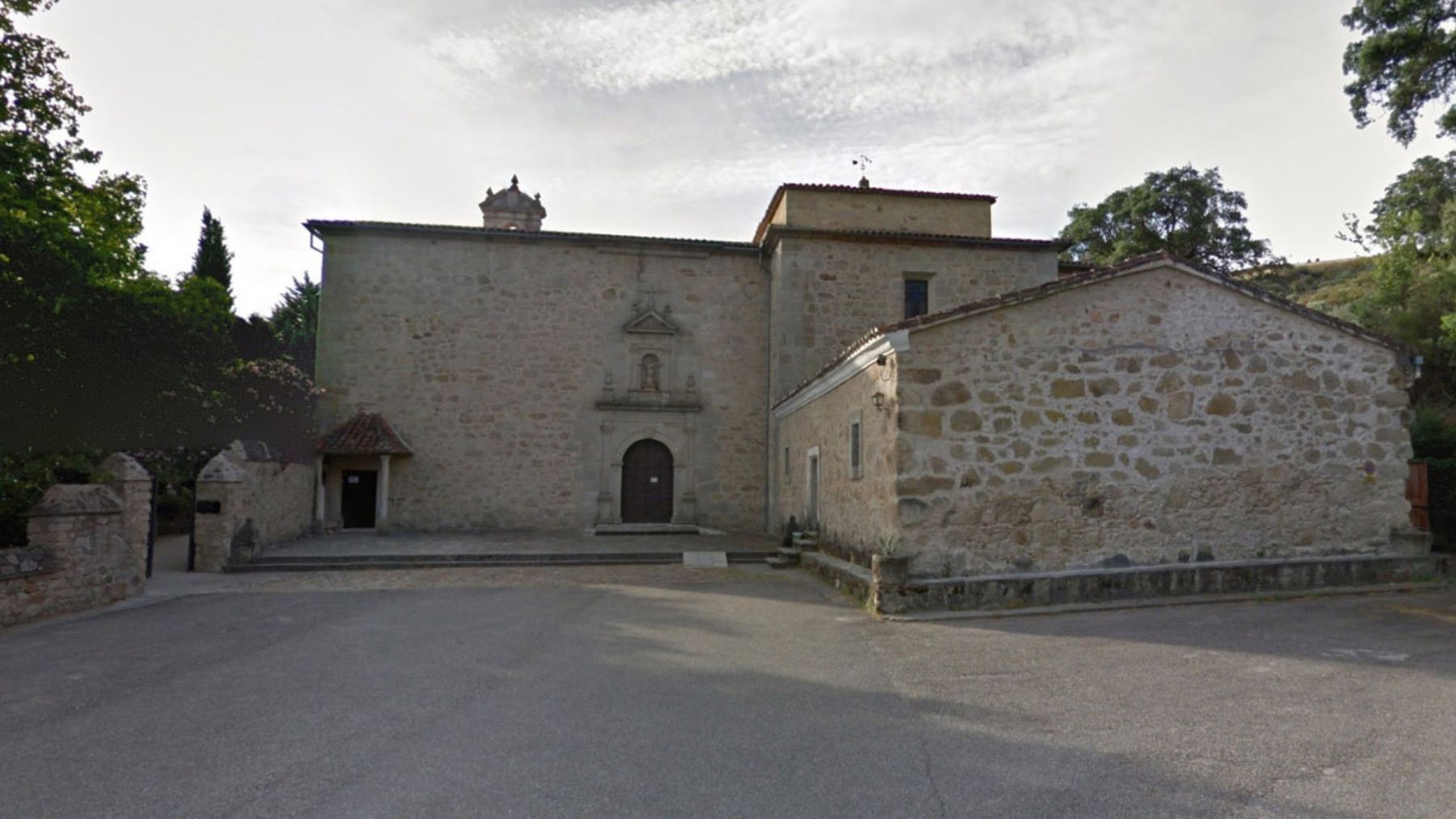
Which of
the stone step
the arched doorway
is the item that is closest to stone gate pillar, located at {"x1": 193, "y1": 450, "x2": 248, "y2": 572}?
the stone step

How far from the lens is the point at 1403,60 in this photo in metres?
16.8

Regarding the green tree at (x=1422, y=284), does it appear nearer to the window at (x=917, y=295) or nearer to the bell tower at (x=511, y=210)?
the window at (x=917, y=295)

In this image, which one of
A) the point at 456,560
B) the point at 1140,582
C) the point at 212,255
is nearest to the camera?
the point at 1140,582

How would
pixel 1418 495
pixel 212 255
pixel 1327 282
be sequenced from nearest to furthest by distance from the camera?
pixel 1418 495 → pixel 212 255 → pixel 1327 282

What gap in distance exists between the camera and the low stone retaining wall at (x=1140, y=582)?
8680mm

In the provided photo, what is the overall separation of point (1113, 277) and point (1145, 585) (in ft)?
12.6

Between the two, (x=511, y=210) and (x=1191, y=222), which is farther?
(x=1191, y=222)

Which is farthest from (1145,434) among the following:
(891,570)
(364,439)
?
(364,439)

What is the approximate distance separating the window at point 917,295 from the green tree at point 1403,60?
10.4m

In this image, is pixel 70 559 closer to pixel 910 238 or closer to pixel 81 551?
pixel 81 551

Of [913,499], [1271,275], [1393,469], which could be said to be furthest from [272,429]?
[1271,275]

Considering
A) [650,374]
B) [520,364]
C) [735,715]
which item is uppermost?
[520,364]

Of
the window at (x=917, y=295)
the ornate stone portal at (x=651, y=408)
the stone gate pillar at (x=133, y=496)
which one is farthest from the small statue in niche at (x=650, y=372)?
the stone gate pillar at (x=133, y=496)

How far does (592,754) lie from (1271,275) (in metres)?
38.5
